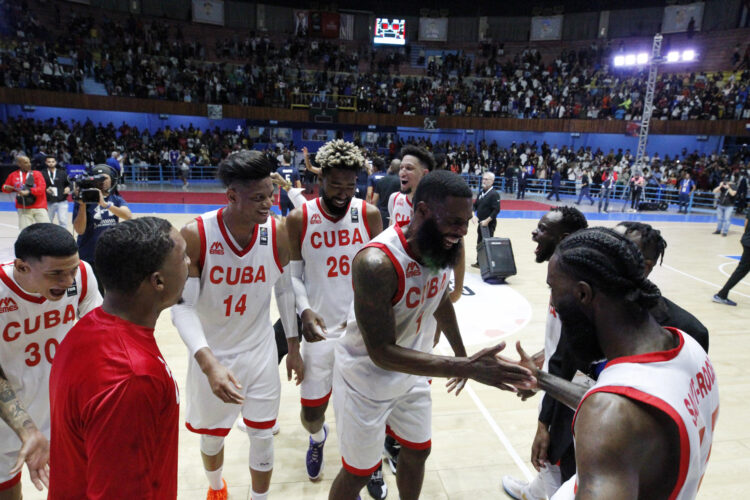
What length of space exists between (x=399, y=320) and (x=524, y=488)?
158 cm

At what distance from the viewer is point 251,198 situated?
267 cm

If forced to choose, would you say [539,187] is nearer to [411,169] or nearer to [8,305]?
[411,169]

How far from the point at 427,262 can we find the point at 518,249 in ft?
28.9

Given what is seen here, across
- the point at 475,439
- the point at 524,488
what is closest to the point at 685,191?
the point at 475,439

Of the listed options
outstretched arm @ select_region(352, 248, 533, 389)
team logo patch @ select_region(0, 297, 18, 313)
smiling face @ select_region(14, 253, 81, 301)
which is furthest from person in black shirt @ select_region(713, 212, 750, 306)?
team logo patch @ select_region(0, 297, 18, 313)

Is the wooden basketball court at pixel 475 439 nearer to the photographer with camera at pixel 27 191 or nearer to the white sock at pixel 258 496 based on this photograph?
the white sock at pixel 258 496

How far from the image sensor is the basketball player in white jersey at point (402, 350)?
213cm

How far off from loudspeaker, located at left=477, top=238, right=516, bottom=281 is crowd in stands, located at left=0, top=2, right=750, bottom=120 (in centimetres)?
1880

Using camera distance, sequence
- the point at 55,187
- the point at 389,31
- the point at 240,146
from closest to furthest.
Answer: the point at 55,187 < the point at 240,146 < the point at 389,31

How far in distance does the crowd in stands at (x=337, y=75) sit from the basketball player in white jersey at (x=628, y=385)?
24351 millimetres

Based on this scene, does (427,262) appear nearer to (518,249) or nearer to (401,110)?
(518,249)

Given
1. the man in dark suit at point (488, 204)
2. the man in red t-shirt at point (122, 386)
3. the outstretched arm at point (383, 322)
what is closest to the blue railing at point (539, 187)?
the man in dark suit at point (488, 204)

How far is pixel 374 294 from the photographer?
2166mm

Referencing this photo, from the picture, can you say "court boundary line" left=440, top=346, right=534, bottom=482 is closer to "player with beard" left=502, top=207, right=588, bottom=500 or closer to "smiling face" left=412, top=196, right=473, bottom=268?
"player with beard" left=502, top=207, right=588, bottom=500
